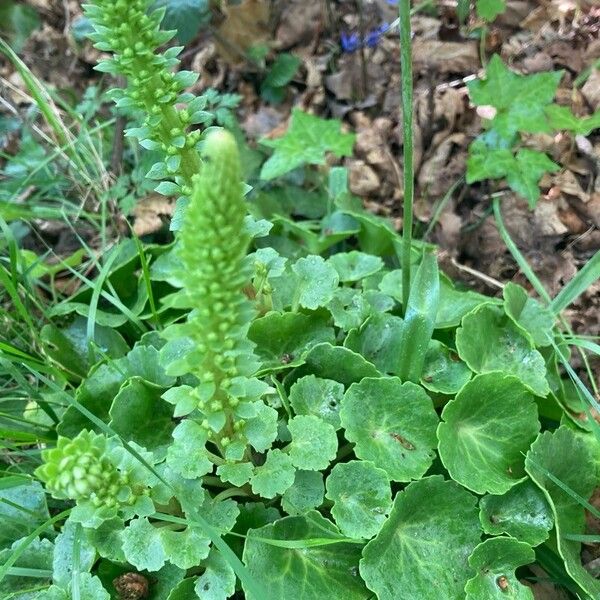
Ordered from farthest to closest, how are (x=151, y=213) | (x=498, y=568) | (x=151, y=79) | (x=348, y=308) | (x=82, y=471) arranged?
(x=151, y=213) < (x=348, y=308) < (x=498, y=568) < (x=151, y=79) < (x=82, y=471)

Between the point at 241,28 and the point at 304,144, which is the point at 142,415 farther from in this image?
the point at 241,28

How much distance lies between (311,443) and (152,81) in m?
0.91

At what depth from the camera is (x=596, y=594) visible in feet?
5.21

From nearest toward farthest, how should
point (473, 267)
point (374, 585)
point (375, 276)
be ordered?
point (374, 585), point (375, 276), point (473, 267)

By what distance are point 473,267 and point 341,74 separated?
1.27 metres

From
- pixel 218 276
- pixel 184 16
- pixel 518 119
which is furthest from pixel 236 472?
pixel 184 16

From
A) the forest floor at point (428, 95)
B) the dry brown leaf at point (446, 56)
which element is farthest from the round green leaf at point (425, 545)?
the dry brown leaf at point (446, 56)

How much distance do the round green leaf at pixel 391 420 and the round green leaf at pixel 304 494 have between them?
0.47ft

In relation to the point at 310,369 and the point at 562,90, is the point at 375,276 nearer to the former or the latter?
the point at 310,369

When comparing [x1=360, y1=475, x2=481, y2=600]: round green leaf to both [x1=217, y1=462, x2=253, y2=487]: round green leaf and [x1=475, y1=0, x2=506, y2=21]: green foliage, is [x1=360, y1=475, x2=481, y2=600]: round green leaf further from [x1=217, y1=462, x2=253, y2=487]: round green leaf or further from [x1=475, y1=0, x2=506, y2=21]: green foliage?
[x1=475, y1=0, x2=506, y2=21]: green foliage

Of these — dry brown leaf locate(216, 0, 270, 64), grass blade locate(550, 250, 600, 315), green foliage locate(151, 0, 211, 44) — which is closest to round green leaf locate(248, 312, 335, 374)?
grass blade locate(550, 250, 600, 315)

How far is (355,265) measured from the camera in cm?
219

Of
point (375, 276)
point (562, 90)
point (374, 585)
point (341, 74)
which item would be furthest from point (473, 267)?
point (374, 585)

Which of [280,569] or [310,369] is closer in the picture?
[280,569]
